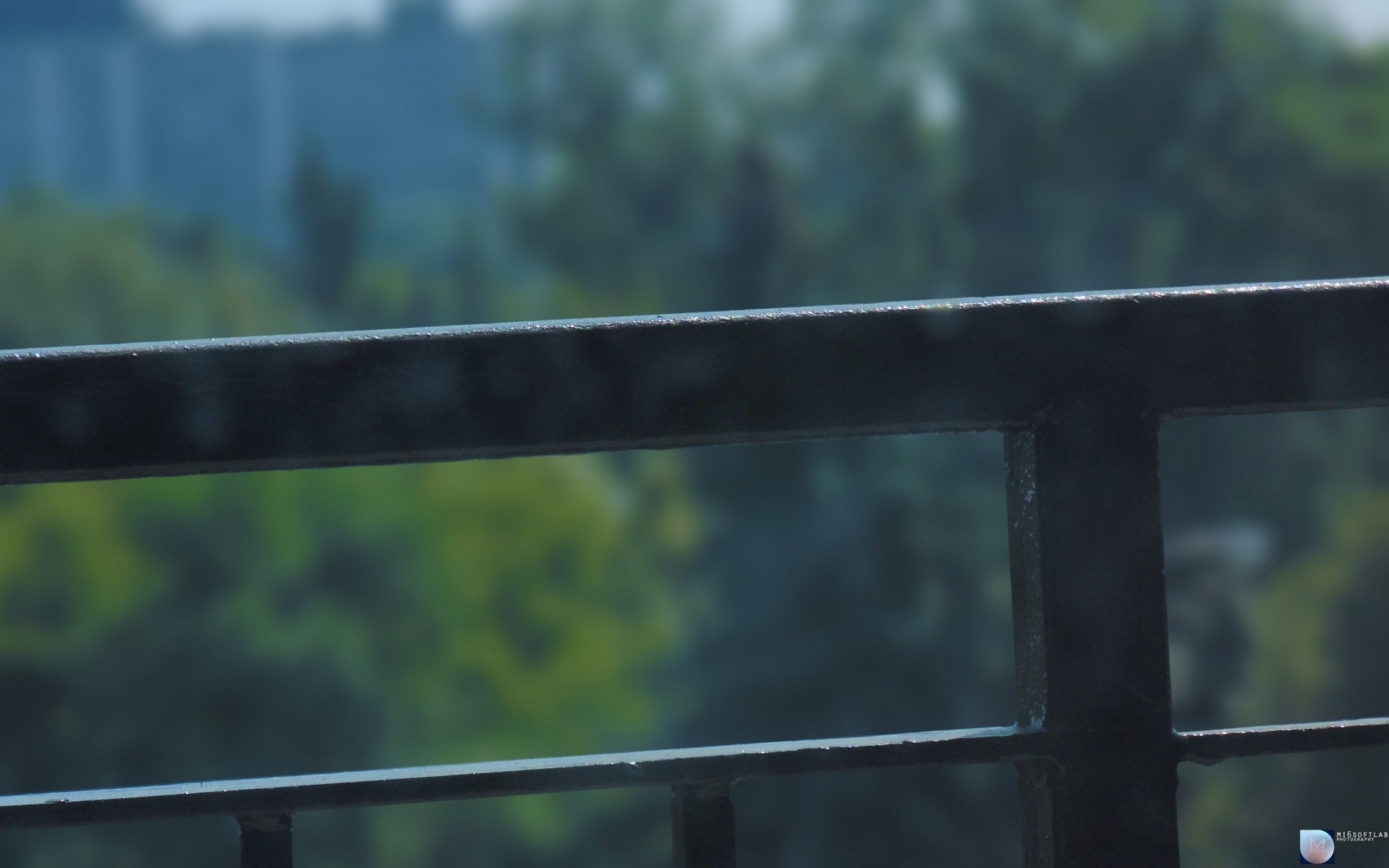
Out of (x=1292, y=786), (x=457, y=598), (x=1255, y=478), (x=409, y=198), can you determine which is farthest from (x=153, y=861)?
(x=1255, y=478)

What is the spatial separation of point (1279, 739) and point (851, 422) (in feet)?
0.68

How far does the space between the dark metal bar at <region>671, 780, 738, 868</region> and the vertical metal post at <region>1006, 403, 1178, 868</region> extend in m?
0.12

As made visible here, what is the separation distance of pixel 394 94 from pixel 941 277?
1118cm

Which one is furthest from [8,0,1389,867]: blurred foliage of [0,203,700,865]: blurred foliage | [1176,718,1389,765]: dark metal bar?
[1176,718,1389,765]: dark metal bar

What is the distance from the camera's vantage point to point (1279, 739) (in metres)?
0.53

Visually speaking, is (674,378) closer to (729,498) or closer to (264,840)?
(264,840)

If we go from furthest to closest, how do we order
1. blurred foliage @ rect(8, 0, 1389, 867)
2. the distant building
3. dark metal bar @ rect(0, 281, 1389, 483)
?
the distant building
blurred foliage @ rect(8, 0, 1389, 867)
dark metal bar @ rect(0, 281, 1389, 483)

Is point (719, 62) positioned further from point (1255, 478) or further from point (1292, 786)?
point (1292, 786)

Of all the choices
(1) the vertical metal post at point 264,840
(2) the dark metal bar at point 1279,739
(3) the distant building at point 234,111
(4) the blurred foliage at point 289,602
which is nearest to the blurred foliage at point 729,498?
(4) the blurred foliage at point 289,602

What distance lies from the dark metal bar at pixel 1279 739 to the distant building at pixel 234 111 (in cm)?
2319

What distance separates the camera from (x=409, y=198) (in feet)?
79.9

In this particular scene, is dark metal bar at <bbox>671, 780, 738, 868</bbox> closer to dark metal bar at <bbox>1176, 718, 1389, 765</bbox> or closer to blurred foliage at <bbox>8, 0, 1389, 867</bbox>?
dark metal bar at <bbox>1176, 718, 1389, 765</bbox>

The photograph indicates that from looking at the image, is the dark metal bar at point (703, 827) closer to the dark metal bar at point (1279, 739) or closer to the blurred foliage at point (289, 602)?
the dark metal bar at point (1279, 739)

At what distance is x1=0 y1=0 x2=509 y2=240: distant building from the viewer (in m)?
24.1
